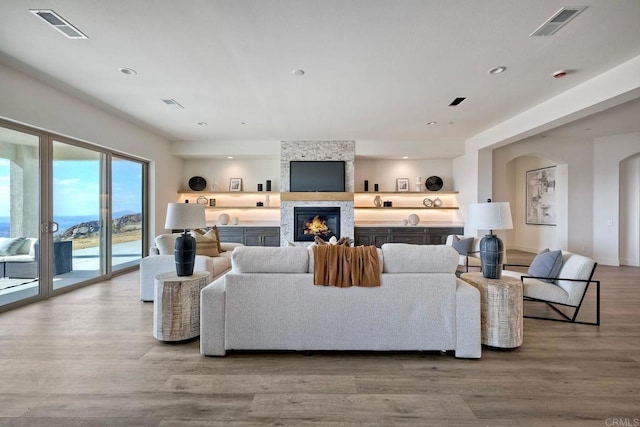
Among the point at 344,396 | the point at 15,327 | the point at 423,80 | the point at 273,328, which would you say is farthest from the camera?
the point at 423,80

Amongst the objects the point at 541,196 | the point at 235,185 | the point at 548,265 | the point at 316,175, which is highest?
the point at 316,175

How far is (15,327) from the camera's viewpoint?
3186mm

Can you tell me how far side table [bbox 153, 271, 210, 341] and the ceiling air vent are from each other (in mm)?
4061

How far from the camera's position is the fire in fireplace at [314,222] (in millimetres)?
7617

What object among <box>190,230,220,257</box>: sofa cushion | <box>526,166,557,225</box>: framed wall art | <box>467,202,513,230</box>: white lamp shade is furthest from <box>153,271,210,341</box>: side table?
<box>526,166,557,225</box>: framed wall art

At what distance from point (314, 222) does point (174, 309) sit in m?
5.09

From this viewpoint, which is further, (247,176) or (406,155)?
(247,176)

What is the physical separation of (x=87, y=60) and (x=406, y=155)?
6.60 meters

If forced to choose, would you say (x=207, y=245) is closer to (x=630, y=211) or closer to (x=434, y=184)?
(x=434, y=184)

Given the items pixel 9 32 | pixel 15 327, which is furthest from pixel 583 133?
pixel 15 327

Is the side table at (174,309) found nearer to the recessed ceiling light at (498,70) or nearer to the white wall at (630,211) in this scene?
the recessed ceiling light at (498,70)

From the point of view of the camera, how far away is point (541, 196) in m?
8.29

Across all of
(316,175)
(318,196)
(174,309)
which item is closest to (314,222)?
(318,196)

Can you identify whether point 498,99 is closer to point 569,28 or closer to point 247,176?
point 569,28
